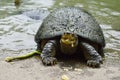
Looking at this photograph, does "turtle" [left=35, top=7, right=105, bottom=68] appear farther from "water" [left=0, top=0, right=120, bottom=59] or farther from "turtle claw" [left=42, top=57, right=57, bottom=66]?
"water" [left=0, top=0, right=120, bottom=59]

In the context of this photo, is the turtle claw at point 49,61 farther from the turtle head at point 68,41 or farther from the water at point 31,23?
the water at point 31,23

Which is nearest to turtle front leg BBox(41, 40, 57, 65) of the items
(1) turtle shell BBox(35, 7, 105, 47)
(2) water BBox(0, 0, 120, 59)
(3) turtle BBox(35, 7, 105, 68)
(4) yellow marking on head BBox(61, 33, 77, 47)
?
(3) turtle BBox(35, 7, 105, 68)

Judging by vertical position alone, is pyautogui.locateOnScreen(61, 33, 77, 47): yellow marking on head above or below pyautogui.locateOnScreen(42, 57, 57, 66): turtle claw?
above

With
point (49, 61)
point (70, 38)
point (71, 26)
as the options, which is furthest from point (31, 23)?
point (70, 38)

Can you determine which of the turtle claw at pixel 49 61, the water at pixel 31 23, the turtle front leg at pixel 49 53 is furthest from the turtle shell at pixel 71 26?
the water at pixel 31 23

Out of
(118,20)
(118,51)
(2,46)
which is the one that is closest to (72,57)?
(118,51)

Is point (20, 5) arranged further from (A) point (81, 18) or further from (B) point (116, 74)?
(B) point (116, 74)

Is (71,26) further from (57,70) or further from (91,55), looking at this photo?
(57,70)
